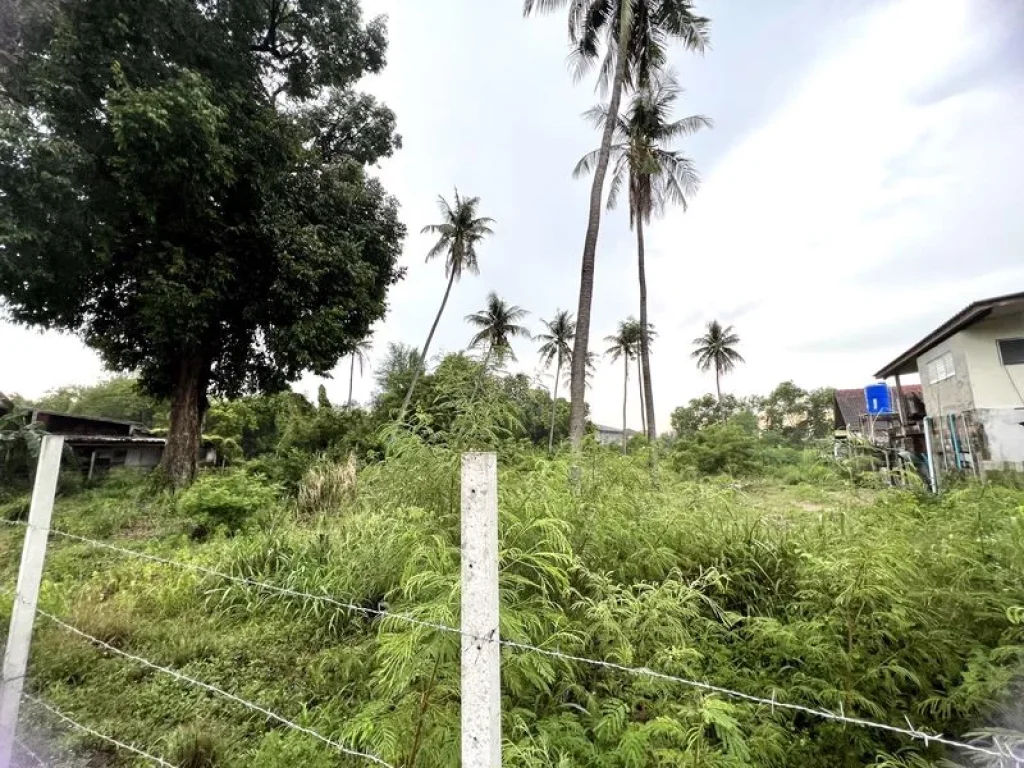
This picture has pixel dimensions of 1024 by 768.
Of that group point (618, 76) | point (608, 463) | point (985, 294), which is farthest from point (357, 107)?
point (985, 294)

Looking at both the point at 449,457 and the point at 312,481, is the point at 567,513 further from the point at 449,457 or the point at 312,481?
the point at 312,481

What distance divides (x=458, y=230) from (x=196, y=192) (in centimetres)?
1160

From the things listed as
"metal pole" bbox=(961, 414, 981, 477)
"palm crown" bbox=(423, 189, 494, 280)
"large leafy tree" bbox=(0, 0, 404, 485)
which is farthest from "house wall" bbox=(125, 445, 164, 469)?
"metal pole" bbox=(961, 414, 981, 477)

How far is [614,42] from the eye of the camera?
32.2 feet

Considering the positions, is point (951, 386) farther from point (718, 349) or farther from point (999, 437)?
point (718, 349)

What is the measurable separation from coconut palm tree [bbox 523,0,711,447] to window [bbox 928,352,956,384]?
9.22 meters

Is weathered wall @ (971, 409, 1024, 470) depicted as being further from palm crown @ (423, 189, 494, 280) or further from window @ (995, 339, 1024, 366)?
palm crown @ (423, 189, 494, 280)

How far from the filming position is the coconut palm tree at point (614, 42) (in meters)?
8.99

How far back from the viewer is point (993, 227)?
4711 mm

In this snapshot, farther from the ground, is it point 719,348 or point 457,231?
point 457,231

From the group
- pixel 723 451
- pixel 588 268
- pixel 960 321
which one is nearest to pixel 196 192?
pixel 588 268

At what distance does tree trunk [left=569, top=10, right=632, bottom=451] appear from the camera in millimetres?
8336

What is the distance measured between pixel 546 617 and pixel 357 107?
14.6m

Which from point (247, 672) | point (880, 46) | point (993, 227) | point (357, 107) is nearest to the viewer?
point (247, 672)
